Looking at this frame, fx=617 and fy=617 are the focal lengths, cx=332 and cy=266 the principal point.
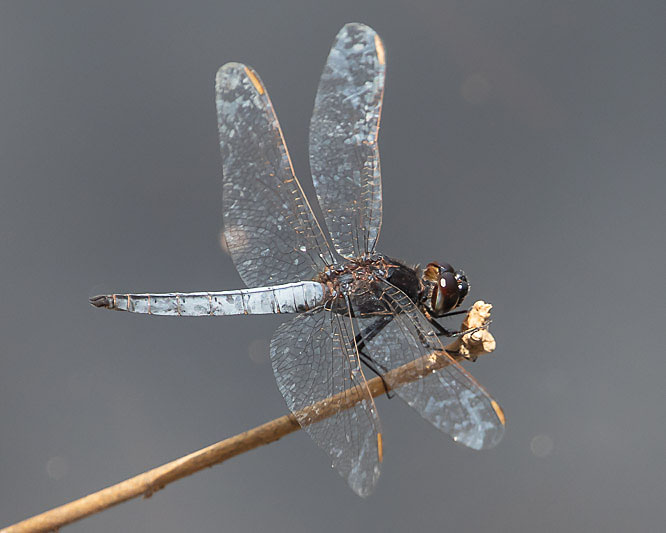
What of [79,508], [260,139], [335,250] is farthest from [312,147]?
[79,508]

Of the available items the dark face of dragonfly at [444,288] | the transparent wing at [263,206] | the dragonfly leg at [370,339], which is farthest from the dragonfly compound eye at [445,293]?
the transparent wing at [263,206]

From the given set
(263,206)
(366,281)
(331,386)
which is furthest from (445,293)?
(263,206)

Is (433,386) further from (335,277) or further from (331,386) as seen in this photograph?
(335,277)

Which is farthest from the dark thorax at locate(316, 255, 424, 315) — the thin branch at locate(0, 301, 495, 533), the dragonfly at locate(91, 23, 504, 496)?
the thin branch at locate(0, 301, 495, 533)

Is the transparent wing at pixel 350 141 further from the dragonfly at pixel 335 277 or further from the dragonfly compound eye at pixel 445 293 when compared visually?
the dragonfly compound eye at pixel 445 293

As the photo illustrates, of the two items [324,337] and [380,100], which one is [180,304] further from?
[380,100]

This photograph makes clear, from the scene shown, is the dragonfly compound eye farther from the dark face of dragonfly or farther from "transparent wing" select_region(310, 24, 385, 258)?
"transparent wing" select_region(310, 24, 385, 258)
